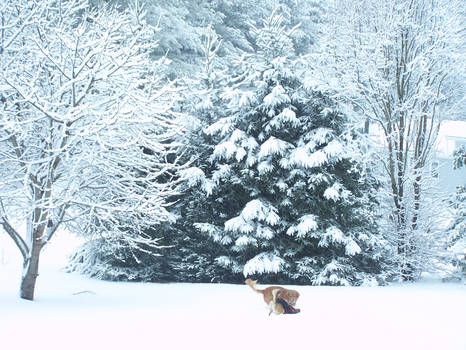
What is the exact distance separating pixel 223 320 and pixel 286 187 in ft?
15.7

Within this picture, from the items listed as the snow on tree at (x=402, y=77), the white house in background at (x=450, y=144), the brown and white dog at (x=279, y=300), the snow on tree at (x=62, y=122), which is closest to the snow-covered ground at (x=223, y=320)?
the brown and white dog at (x=279, y=300)

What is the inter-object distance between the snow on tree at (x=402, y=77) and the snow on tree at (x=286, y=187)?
29.2 inches

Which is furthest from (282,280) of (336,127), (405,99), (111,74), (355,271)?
(111,74)

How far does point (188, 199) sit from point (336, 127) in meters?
3.83

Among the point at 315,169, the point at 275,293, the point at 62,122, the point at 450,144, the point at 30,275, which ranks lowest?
the point at 30,275

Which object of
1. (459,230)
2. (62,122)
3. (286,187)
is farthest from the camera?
(459,230)

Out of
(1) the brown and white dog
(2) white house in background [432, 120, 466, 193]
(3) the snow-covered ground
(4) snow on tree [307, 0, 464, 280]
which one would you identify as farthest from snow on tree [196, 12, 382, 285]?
(2) white house in background [432, 120, 466, 193]

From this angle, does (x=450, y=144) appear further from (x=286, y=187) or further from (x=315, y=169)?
(x=286, y=187)

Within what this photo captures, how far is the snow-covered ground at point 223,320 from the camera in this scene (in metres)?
4.52

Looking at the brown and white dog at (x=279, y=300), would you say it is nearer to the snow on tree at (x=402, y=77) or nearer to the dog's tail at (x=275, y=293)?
the dog's tail at (x=275, y=293)

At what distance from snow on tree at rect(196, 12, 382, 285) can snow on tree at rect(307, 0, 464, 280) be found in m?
0.74

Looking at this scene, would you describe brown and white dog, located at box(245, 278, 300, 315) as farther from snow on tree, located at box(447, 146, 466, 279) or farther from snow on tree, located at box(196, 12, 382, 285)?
snow on tree, located at box(447, 146, 466, 279)

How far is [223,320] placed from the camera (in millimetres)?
5637

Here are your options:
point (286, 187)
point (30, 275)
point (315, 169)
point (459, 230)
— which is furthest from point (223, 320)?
point (459, 230)
